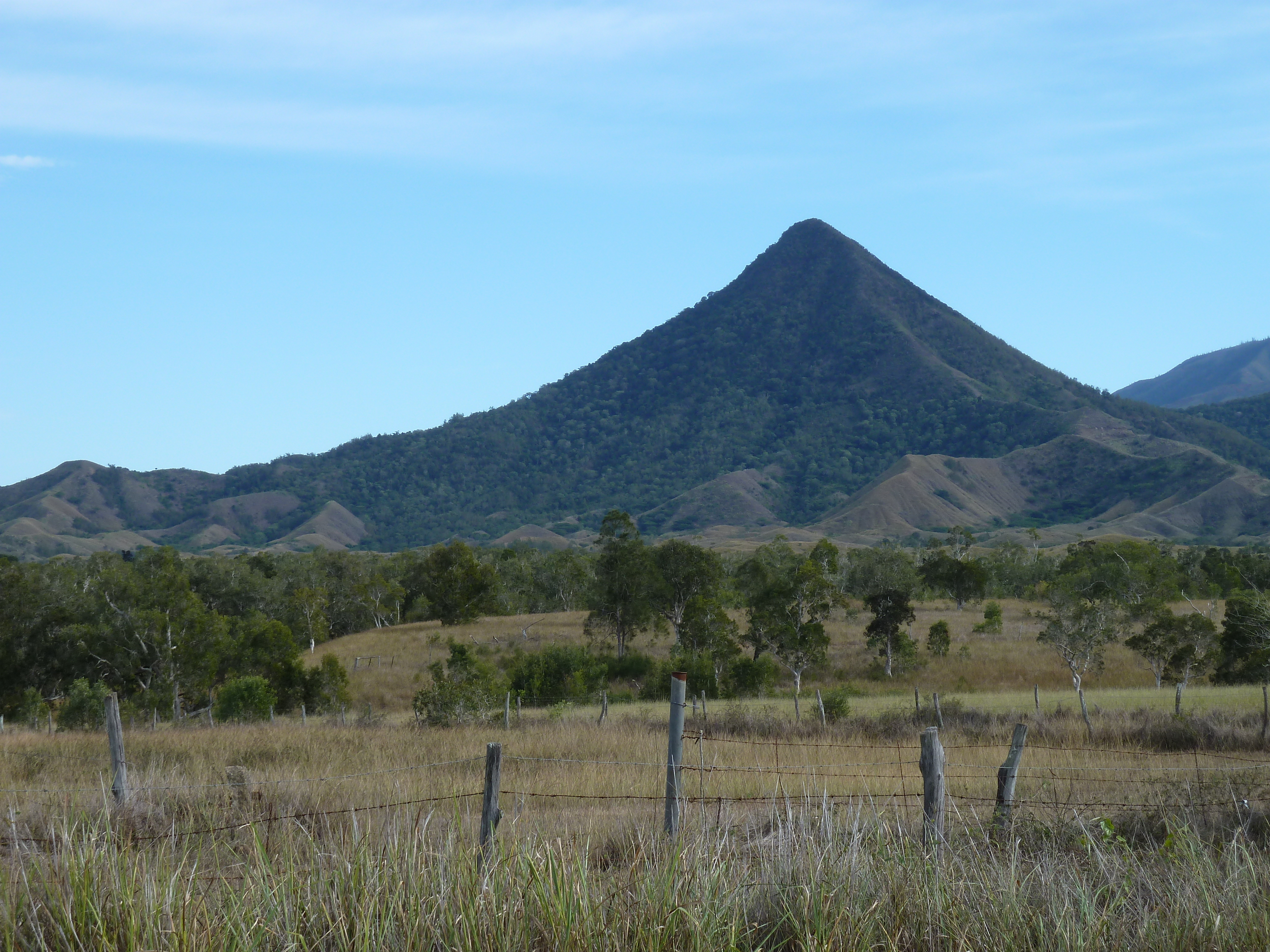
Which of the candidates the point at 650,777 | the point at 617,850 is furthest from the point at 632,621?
the point at 617,850

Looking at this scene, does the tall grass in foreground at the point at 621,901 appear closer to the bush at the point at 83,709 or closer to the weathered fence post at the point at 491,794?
the weathered fence post at the point at 491,794

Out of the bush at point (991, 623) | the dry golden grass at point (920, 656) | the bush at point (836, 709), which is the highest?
the bush at point (836, 709)

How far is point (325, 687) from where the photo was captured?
127 feet

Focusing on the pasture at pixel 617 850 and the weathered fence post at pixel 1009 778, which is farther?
the weathered fence post at pixel 1009 778

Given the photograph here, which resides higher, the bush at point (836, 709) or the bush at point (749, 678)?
the bush at point (836, 709)

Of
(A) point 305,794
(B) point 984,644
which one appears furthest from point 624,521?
(A) point 305,794

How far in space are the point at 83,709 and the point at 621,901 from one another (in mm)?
30600

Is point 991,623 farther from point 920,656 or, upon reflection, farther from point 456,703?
point 456,703

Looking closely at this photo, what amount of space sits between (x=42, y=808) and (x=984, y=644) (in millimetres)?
40410

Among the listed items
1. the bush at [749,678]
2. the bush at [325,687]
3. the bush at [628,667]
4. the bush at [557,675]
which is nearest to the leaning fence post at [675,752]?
the bush at [557,675]

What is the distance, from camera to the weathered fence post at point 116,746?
9.44 metres

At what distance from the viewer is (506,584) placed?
7394cm

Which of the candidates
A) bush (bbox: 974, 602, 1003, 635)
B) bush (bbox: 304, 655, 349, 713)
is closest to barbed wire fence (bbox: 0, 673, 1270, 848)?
bush (bbox: 304, 655, 349, 713)

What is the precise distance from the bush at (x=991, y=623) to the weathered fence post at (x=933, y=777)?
4221 cm
